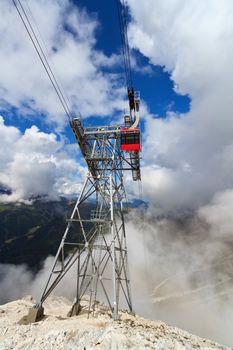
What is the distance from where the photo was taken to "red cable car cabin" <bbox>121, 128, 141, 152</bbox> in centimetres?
2181

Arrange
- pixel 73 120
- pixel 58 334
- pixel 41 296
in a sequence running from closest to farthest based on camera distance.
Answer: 1. pixel 58 334
2. pixel 41 296
3. pixel 73 120

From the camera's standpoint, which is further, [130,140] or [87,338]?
[130,140]

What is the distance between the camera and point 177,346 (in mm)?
11031

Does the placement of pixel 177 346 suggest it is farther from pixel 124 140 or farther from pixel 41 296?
pixel 124 140

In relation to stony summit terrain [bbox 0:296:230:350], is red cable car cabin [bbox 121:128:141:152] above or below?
above

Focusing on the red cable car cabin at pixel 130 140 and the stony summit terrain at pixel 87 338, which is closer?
the stony summit terrain at pixel 87 338

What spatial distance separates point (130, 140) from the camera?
22.1 m

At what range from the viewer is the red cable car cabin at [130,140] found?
71.6ft

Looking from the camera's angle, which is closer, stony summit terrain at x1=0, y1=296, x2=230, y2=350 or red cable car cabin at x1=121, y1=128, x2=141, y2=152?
stony summit terrain at x1=0, y1=296, x2=230, y2=350

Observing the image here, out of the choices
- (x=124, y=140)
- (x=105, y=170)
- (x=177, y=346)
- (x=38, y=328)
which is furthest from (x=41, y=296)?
(x=124, y=140)

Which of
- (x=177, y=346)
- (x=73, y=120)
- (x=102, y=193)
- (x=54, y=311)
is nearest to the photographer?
(x=177, y=346)

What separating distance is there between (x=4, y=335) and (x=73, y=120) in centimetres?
1852

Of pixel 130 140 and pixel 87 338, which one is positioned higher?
pixel 130 140

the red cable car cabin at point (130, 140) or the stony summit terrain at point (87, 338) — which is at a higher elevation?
the red cable car cabin at point (130, 140)
